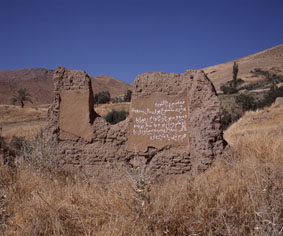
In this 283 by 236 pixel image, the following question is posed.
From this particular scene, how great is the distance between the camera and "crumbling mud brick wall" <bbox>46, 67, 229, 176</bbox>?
4352 millimetres

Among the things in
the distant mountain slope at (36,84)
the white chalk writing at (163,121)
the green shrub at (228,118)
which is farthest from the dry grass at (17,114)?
the white chalk writing at (163,121)

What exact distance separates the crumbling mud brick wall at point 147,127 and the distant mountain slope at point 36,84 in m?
53.2

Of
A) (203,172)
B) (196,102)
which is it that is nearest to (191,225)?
(203,172)

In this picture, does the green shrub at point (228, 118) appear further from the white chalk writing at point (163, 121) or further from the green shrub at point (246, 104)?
the white chalk writing at point (163, 121)

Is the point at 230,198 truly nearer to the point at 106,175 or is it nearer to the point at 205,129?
the point at 205,129

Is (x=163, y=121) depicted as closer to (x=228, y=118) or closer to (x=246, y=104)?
(x=228, y=118)

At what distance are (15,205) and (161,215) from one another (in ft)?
6.67

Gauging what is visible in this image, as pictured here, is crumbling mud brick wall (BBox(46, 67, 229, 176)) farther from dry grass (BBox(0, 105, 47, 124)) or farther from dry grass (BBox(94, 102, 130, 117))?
dry grass (BBox(0, 105, 47, 124))

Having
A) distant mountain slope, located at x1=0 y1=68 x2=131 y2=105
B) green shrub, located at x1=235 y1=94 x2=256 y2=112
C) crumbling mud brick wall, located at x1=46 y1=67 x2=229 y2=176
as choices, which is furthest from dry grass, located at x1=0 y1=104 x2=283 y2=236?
distant mountain slope, located at x1=0 y1=68 x2=131 y2=105

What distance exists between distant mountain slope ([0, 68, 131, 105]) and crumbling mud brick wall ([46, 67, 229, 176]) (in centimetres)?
5323

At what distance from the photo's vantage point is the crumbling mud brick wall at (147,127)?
171 inches

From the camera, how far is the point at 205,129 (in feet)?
14.0

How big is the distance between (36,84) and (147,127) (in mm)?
69913

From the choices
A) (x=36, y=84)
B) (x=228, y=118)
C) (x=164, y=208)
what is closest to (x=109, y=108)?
(x=228, y=118)
